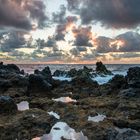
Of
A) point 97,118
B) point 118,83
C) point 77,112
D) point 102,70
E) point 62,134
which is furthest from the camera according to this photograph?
point 102,70

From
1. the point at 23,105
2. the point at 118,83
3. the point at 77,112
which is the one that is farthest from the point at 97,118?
the point at 118,83

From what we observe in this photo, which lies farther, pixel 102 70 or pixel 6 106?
pixel 102 70

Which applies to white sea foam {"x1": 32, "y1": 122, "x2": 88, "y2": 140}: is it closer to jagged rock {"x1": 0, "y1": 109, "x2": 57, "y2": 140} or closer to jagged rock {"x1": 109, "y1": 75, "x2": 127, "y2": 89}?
jagged rock {"x1": 0, "y1": 109, "x2": 57, "y2": 140}

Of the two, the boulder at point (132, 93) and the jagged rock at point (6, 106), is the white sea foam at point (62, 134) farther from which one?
the boulder at point (132, 93)

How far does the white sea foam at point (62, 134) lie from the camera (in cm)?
2134

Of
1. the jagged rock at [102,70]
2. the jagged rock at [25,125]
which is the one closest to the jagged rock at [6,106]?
the jagged rock at [25,125]

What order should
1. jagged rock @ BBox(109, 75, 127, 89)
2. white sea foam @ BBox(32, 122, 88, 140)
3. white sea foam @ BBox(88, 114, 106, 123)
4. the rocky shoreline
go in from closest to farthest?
white sea foam @ BBox(32, 122, 88, 140), the rocky shoreline, white sea foam @ BBox(88, 114, 106, 123), jagged rock @ BBox(109, 75, 127, 89)

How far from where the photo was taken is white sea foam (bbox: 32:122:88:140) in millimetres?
21344

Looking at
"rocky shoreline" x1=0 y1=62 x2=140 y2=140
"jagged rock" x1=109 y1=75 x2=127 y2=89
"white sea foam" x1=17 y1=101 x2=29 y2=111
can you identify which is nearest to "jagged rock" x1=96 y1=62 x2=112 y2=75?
"rocky shoreline" x1=0 y1=62 x2=140 y2=140

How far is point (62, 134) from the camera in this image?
22219mm

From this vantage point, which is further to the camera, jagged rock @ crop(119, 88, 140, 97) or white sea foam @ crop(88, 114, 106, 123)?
jagged rock @ crop(119, 88, 140, 97)

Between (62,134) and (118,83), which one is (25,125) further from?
(118,83)

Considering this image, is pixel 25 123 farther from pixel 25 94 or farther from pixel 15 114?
pixel 25 94

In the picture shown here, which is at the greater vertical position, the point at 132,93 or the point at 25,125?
the point at 132,93
